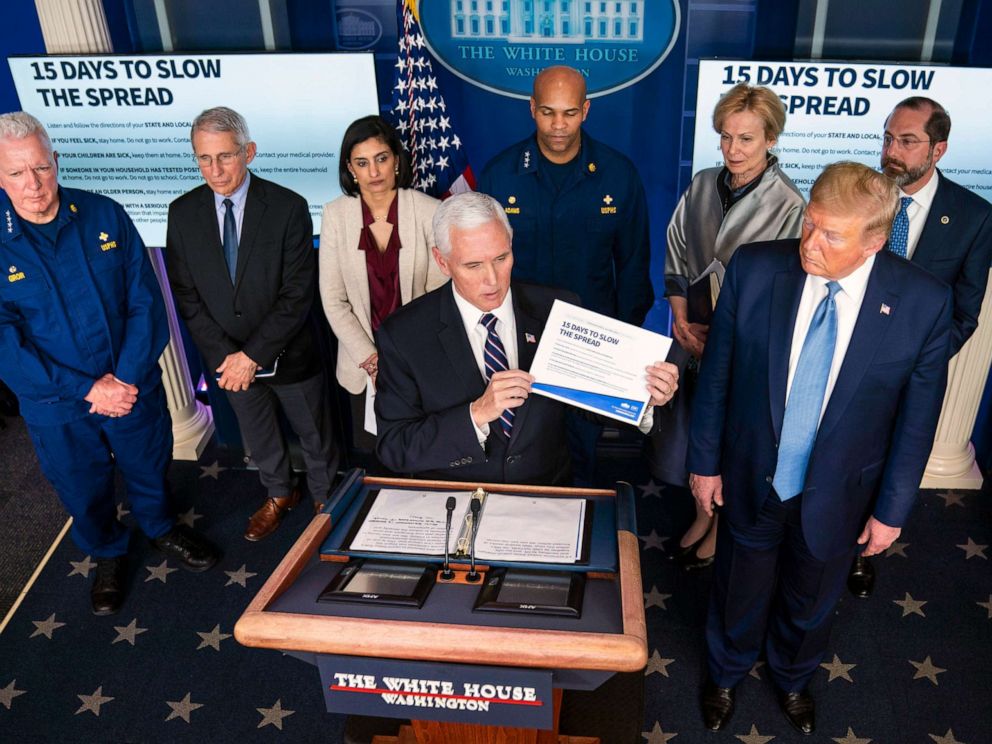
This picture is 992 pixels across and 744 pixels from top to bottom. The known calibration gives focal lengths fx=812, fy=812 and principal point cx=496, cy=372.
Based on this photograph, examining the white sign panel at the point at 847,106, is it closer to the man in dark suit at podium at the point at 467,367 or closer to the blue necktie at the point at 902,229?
the blue necktie at the point at 902,229

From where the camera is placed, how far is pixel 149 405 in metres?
3.51

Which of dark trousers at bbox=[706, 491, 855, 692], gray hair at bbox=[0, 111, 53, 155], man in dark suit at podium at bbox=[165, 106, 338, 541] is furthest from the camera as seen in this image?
man in dark suit at podium at bbox=[165, 106, 338, 541]

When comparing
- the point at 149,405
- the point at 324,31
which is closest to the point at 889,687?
the point at 149,405

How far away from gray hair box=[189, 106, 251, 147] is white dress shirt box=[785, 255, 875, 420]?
2.33m

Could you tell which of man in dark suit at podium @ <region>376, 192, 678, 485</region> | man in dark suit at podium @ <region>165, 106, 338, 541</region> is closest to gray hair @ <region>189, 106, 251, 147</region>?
man in dark suit at podium @ <region>165, 106, 338, 541</region>

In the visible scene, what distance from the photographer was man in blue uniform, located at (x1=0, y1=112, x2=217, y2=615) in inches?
119

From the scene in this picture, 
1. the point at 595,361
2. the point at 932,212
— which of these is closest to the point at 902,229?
the point at 932,212

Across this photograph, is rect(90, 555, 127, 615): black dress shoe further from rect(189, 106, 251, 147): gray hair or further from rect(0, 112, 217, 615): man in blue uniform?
rect(189, 106, 251, 147): gray hair

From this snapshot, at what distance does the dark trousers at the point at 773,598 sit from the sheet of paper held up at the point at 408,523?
1029 mm

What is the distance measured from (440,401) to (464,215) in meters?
0.55

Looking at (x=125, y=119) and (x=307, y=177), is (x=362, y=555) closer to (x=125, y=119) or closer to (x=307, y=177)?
(x=307, y=177)

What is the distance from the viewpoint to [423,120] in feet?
12.1

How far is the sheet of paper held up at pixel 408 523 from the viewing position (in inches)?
77.8

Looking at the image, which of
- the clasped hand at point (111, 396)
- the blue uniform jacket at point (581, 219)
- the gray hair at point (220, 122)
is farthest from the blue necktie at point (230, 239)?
the blue uniform jacket at point (581, 219)
